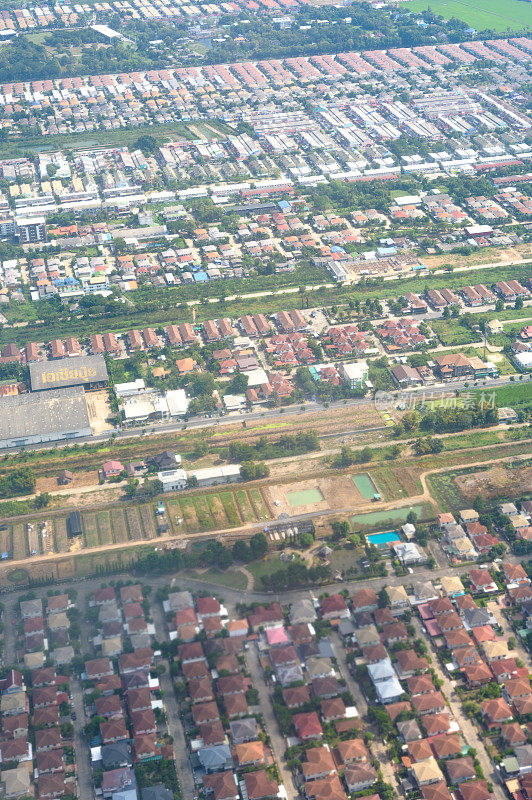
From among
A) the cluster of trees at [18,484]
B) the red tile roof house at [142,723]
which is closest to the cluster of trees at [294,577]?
the red tile roof house at [142,723]

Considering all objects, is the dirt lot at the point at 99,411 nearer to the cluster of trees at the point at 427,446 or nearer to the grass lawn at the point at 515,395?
the cluster of trees at the point at 427,446

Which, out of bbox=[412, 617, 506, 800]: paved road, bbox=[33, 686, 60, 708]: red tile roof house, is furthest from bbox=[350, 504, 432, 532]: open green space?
bbox=[33, 686, 60, 708]: red tile roof house

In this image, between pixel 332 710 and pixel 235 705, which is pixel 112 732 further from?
pixel 332 710

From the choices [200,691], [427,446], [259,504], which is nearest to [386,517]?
[427,446]

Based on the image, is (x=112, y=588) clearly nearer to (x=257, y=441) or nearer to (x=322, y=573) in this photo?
(x=322, y=573)

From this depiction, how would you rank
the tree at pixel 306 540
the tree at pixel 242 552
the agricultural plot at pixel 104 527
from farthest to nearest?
the agricultural plot at pixel 104 527 → the tree at pixel 306 540 → the tree at pixel 242 552
